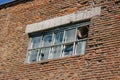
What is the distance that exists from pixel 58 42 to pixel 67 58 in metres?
1.03

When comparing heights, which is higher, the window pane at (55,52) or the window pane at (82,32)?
the window pane at (82,32)

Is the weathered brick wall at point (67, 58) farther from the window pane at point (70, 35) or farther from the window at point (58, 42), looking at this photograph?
the window pane at point (70, 35)

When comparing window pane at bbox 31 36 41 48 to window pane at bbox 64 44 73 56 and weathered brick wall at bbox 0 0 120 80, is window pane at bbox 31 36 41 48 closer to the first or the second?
weathered brick wall at bbox 0 0 120 80

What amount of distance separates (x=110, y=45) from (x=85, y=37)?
3.90 ft

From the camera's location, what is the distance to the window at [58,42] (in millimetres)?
10758

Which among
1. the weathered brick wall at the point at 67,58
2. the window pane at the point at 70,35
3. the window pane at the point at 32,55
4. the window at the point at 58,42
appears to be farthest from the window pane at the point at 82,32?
the window pane at the point at 32,55

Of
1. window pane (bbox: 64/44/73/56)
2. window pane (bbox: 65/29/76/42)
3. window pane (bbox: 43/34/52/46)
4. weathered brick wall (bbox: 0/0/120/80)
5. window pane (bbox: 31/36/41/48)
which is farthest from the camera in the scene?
window pane (bbox: 31/36/41/48)

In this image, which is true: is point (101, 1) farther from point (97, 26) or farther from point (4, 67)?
point (4, 67)

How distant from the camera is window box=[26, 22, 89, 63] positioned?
424 inches

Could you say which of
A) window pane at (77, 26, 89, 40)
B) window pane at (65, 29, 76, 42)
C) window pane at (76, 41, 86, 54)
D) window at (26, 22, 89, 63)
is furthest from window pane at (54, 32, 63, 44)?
window pane at (76, 41, 86, 54)

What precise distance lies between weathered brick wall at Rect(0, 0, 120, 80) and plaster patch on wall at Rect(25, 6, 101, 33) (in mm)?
188

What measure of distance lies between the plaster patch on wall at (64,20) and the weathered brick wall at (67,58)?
19 centimetres

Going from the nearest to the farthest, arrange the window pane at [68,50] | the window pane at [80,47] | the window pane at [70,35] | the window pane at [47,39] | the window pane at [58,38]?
the window pane at [80,47] < the window pane at [68,50] < the window pane at [70,35] < the window pane at [58,38] < the window pane at [47,39]

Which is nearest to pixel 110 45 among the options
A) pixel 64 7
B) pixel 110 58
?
pixel 110 58
